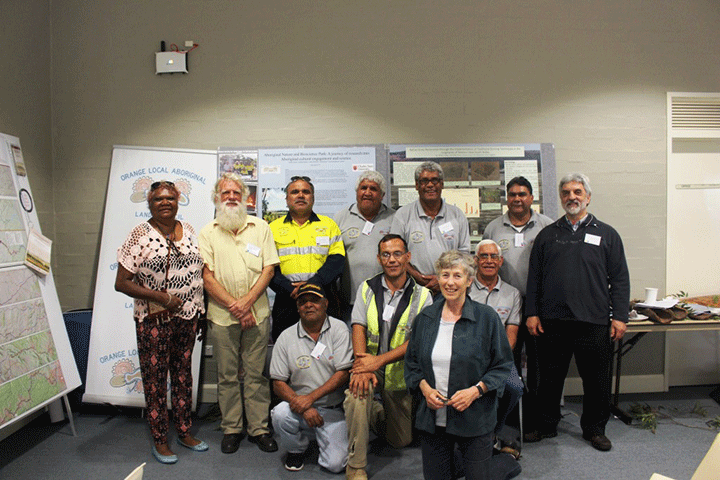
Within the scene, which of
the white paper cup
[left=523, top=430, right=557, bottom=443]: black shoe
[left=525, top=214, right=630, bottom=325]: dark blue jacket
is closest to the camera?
[left=525, top=214, right=630, bottom=325]: dark blue jacket

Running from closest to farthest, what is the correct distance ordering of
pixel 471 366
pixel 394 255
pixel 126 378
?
pixel 471 366, pixel 394 255, pixel 126 378

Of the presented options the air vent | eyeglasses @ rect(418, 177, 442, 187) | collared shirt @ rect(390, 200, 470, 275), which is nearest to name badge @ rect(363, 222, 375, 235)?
collared shirt @ rect(390, 200, 470, 275)

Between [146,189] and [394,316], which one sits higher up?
[146,189]

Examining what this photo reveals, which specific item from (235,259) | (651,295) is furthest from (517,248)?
(235,259)

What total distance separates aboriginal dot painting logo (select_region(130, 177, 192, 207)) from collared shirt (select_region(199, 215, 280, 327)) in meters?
0.89

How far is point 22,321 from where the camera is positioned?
304 centimetres

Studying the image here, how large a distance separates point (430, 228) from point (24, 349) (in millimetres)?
2695

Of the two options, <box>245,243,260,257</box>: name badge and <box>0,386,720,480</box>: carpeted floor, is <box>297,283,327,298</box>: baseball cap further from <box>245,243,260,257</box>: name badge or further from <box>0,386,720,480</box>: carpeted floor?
<box>0,386,720,480</box>: carpeted floor

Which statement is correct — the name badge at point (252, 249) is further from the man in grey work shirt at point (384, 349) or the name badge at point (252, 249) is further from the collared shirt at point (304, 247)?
the man in grey work shirt at point (384, 349)

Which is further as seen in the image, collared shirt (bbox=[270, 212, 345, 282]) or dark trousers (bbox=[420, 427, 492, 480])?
collared shirt (bbox=[270, 212, 345, 282])

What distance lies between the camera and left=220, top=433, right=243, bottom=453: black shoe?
9.95ft

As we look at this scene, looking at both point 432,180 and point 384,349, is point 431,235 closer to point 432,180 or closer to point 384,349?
point 432,180

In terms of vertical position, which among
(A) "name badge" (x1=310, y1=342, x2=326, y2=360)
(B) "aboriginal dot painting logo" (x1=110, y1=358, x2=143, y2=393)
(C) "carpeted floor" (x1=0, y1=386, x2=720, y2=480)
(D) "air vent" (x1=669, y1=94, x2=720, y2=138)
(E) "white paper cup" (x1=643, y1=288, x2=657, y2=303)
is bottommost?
(C) "carpeted floor" (x1=0, y1=386, x2=720, y2=480)

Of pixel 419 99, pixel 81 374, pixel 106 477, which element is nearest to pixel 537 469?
pixel 106 477
